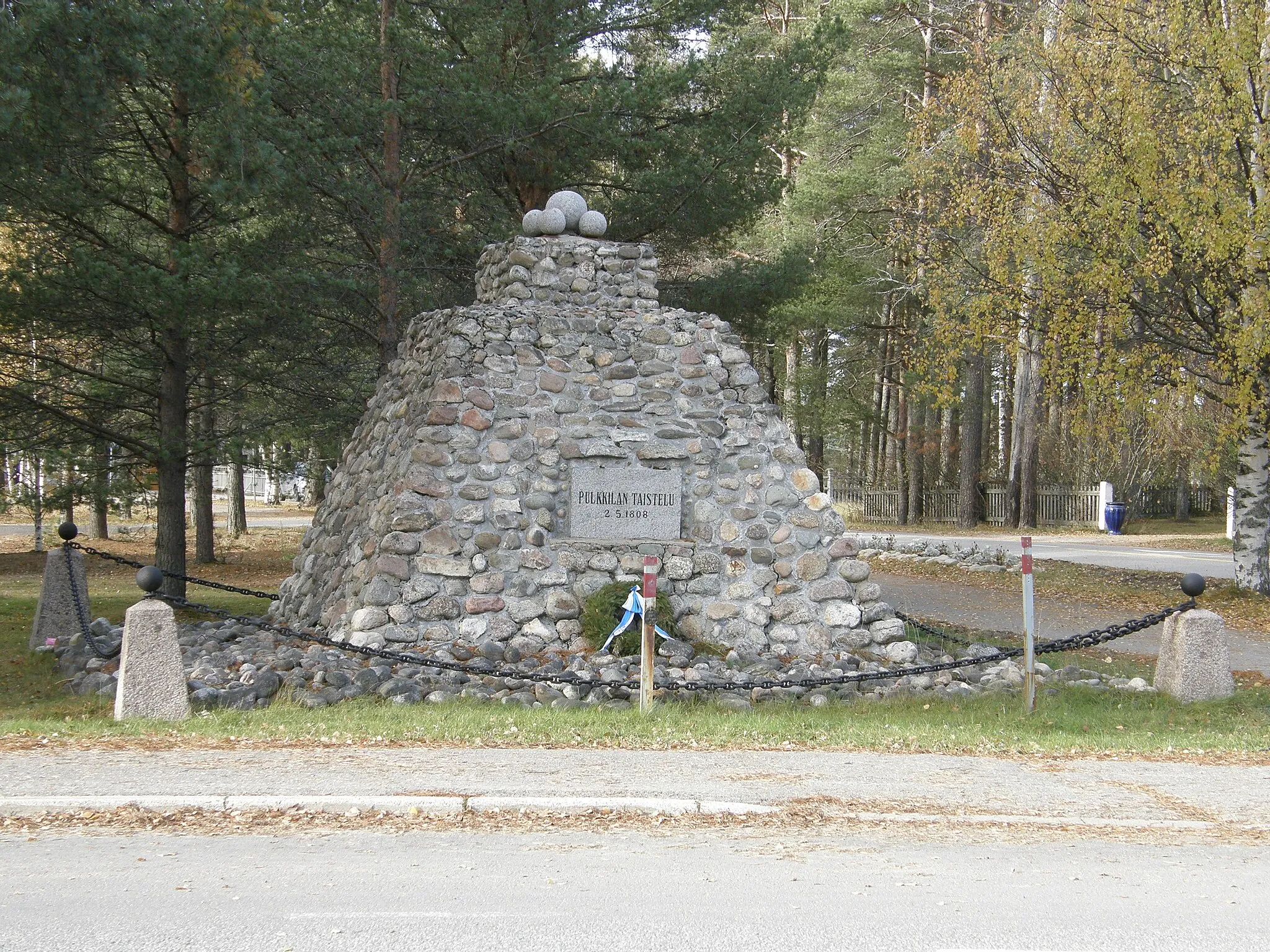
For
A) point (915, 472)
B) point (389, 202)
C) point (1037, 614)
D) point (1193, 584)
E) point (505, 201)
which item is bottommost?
point (1037, 614)

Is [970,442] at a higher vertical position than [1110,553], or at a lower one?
higher

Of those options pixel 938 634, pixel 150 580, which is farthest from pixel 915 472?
pixel 150 580

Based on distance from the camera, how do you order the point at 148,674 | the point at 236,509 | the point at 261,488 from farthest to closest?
the point at 261,488 → the point at 236,509 → the point at 148,674

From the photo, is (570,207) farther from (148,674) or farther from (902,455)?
(902,455)

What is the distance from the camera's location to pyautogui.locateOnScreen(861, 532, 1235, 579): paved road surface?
22219 mm

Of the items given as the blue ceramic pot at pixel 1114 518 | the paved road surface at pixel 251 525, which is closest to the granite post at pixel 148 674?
the paved road surface at pixel 251 525

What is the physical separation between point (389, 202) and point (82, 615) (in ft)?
27.2

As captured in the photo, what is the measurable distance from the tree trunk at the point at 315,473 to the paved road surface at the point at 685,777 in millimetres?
12129

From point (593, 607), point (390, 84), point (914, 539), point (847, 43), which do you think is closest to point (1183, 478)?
point (914, 539)

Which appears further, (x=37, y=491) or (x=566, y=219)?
(x=37, y=491)

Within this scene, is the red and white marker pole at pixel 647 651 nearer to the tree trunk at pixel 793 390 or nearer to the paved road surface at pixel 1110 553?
the paved road surface at pixel 1110 553

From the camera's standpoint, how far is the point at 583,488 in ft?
36.8

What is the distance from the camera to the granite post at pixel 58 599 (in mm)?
Answer: 11773

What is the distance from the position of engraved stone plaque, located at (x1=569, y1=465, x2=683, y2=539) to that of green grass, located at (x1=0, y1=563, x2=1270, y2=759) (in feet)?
7.67
